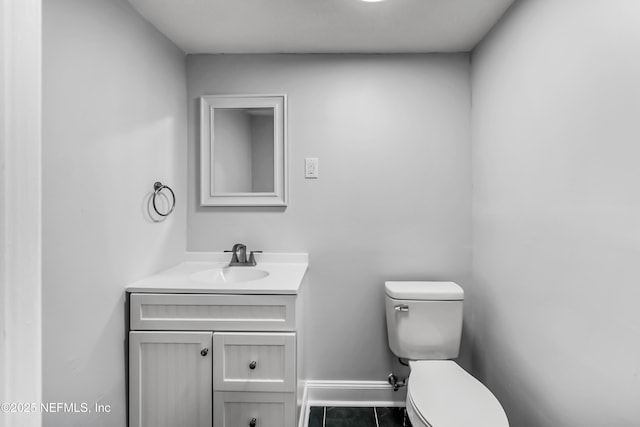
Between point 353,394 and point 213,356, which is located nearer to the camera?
point 213,356

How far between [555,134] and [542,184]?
190 mm

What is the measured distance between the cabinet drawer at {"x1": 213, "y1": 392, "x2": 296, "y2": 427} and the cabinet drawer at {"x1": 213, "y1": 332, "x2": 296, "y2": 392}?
0.04m

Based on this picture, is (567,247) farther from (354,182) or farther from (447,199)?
(354,182)

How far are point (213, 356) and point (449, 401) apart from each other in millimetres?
967

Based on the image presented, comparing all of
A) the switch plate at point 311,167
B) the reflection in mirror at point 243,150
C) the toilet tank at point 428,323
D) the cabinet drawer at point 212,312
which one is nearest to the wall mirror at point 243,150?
the reflection in mirror at point 243,150

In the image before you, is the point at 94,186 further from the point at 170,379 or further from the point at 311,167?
the point at 311,167

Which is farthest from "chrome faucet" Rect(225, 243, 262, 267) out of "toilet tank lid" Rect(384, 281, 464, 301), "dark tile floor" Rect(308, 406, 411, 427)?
"dark tile floor" Rect(308, 406, 411, 427)

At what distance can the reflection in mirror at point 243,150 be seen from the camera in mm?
1944

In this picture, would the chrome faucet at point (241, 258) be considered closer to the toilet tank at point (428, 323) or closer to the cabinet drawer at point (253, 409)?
the cabinet drawer at point (253, 409)

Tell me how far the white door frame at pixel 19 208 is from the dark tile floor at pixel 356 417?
66.9 inches

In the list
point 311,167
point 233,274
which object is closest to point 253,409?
point 233,274

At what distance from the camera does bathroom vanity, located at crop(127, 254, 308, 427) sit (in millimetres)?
1370

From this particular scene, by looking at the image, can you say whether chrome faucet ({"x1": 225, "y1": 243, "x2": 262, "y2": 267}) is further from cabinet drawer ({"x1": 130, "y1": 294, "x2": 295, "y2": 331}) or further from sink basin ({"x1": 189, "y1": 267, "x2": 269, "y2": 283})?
cabinet drawer ({"x1": 130, "y1": 294, "x2": 295, "y2": 331})

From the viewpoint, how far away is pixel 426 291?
1.73 m
